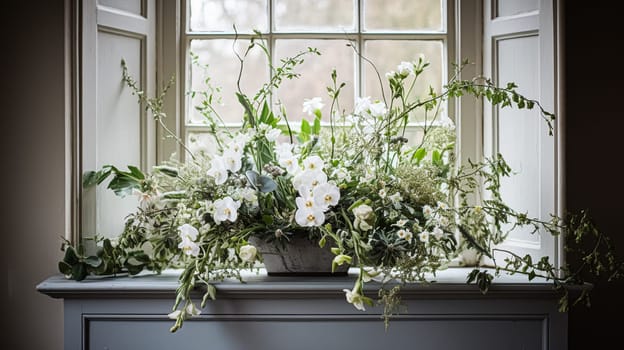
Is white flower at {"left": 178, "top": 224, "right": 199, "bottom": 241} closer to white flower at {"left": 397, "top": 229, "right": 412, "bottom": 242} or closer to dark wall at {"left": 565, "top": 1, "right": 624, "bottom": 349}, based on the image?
white flower at {"left": 397, "top": 229, "right": 412, "bottom": 242}

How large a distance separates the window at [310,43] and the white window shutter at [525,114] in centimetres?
20

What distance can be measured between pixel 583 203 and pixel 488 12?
0.66 metres

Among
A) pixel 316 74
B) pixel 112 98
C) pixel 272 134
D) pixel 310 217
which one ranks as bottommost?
pixel 310 217

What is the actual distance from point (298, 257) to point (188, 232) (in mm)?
315

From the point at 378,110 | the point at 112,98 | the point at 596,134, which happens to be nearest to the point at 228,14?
the point at 112,98

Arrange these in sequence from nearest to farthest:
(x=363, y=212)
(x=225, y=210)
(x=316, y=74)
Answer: (x=363, y=212)
(x=225, y=210)
(x=316, y=74)

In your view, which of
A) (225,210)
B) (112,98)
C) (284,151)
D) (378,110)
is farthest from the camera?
(112,98)

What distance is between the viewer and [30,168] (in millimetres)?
2025

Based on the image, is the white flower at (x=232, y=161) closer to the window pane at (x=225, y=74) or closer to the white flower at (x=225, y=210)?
the white flower at (x=225, y=210)

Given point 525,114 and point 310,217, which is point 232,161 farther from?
point 525,114

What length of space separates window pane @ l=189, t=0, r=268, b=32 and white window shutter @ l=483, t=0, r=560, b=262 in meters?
0.73

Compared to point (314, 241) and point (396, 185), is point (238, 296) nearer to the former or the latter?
point (314, 241)

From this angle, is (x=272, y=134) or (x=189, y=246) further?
(x=272, y=134)

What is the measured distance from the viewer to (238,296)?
1.80 m
